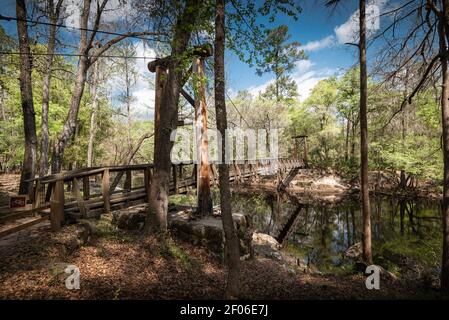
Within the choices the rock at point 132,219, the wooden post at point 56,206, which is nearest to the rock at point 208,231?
the rock at point 132,219

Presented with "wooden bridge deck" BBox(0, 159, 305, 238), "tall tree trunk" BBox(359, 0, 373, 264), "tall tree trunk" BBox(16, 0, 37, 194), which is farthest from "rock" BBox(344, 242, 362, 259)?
"tall tree trunk" BBox(16, 0, 37, 194)

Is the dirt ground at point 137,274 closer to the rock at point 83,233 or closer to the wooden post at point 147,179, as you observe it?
the rock at point 83,233

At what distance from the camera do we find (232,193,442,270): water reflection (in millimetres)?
7895

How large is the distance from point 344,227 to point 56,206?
11.6 m

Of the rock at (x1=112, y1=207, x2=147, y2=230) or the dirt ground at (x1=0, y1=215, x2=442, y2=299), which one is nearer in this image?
the dirt ground at (x1=0, y1=215, x2=442, y2=299)

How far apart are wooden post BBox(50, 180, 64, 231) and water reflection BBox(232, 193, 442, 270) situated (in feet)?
22.8

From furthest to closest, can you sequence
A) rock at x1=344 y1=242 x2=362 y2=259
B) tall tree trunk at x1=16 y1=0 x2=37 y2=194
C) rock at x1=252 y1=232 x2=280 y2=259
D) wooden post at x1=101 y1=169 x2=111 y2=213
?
1. rock at x1=344 y1=242 x2=362 y2=259
2. rock at x1=252 y1=232 x2=280 y2=259
3. tall tree trunk at x1=16 y1=0 x2=37 y2=194
4. wooden post at x1=101 y1=169 x2=111 y2=213

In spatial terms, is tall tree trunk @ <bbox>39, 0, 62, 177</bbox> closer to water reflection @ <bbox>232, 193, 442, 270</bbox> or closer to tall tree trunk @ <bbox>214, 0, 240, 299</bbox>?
tall tree trunk @ <bbox>214, 0, 240, 299</bbox>

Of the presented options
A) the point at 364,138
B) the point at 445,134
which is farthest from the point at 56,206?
the point at 445,134

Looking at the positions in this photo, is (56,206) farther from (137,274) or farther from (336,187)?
(336,187)

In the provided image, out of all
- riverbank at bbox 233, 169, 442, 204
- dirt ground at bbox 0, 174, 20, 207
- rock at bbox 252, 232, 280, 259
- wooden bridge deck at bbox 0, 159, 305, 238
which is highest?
wooden bridge deck at bbox 0, 159, 305, 238
